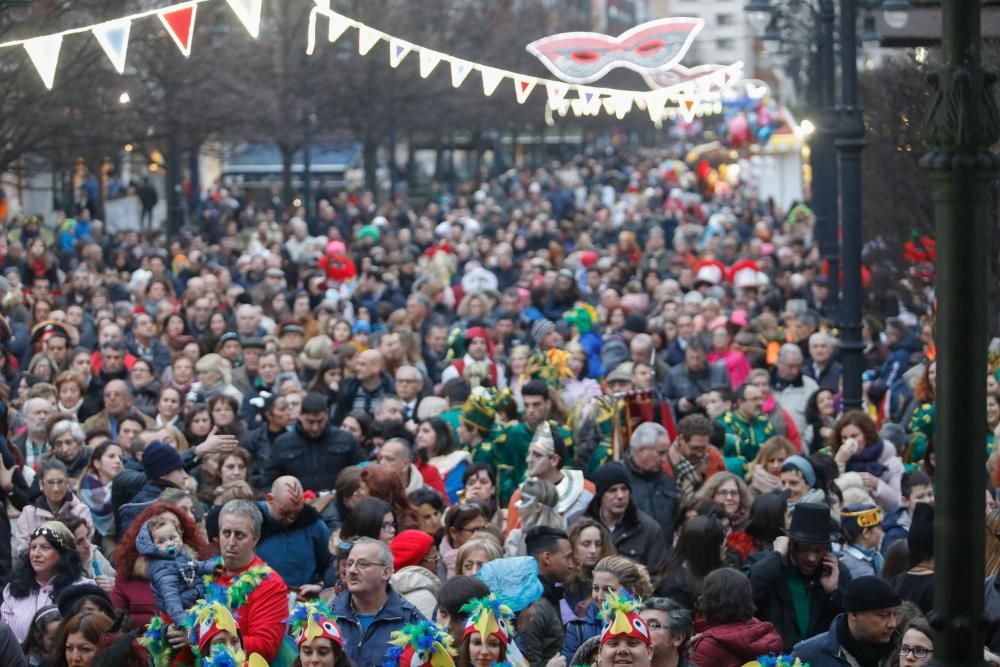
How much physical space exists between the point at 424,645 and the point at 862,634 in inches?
74.8

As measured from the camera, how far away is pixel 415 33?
5062 cm

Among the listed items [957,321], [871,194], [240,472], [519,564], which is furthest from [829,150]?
[957,321]

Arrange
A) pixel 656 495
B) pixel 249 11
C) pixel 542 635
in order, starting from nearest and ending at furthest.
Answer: pixel 542 635 < pixel 249 11 < pixel 656 495

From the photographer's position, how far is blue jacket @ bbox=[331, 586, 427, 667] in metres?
8.77

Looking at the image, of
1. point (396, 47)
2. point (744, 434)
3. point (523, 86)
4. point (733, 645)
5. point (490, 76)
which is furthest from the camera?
point (523, 86)

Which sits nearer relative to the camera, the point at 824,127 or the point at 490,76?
the point at 490,76

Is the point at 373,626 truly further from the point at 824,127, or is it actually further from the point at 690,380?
the point at 824,127

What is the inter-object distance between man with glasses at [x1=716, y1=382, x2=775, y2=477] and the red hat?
4.32 metres

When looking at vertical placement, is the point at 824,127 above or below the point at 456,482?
above

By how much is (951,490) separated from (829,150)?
22668mm

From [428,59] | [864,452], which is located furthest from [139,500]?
[864,452]

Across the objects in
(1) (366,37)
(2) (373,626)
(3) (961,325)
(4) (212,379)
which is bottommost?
(2) (373,626)

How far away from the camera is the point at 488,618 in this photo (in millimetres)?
8133

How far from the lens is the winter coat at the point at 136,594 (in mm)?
9289
